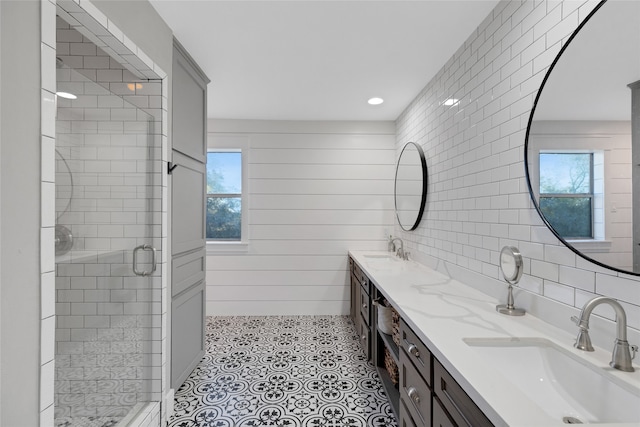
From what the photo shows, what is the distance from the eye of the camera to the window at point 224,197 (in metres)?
4.02

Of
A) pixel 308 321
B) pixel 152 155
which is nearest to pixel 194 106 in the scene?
pixel 152 155

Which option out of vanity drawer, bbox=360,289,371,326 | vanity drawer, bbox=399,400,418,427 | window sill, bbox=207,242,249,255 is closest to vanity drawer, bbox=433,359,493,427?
vanity drawer, bbox=399,400,418,427

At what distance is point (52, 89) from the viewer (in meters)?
1.08

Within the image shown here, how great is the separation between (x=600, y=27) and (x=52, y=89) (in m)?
1.91

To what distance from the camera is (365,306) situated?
273 cm

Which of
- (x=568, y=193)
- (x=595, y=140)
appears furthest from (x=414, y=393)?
(x=595, y=140)

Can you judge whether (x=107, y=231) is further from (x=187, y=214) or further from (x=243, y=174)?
(x=243, y=174)

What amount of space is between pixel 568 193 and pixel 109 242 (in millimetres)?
2421

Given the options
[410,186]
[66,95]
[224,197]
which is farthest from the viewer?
[224,197]

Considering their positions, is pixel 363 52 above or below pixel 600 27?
above

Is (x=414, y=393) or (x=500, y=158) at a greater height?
(x=500, y=158)

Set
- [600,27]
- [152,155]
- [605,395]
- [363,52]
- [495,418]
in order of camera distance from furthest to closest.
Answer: [363,52], [152,155], [600,27], [605,395], [495,418]

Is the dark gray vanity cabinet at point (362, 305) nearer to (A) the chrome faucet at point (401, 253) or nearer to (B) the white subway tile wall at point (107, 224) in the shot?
(A) the chrome faucet at point (401, 253)

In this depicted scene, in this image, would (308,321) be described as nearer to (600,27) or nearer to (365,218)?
(365,218)
